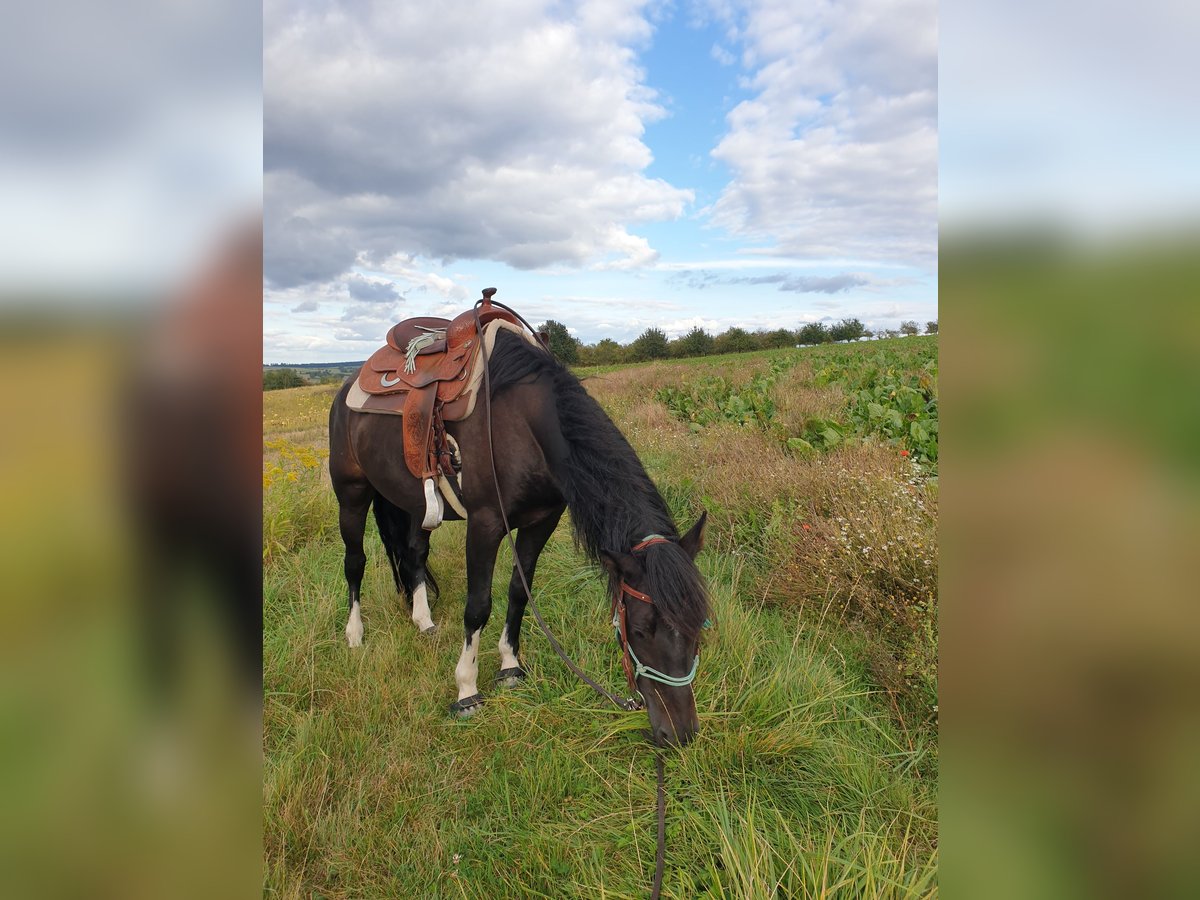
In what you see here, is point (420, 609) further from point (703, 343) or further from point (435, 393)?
point (703, 343)

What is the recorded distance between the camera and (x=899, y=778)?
2.53 m

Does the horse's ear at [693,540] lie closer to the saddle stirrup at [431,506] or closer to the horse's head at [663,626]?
the horse's head at [663,626]

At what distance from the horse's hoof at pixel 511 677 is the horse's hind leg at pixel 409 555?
2.85ft

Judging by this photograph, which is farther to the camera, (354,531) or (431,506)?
(354,531)

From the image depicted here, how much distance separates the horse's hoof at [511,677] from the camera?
3590 mm

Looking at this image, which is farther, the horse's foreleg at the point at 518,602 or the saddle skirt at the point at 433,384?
the horse's foreleg at the point at 518,602

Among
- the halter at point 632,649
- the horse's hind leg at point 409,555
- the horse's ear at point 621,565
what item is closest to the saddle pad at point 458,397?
the horse's hind leg at point 409,555

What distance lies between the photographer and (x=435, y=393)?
3.51 metres

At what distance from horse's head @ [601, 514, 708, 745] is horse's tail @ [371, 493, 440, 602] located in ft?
8.23

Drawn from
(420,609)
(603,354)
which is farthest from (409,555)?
(603,354)

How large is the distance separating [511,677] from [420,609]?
116 cm

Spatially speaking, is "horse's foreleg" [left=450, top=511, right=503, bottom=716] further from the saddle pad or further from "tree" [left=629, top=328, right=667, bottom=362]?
"tree" [left=629, top=328, right=667, bottom=362]
